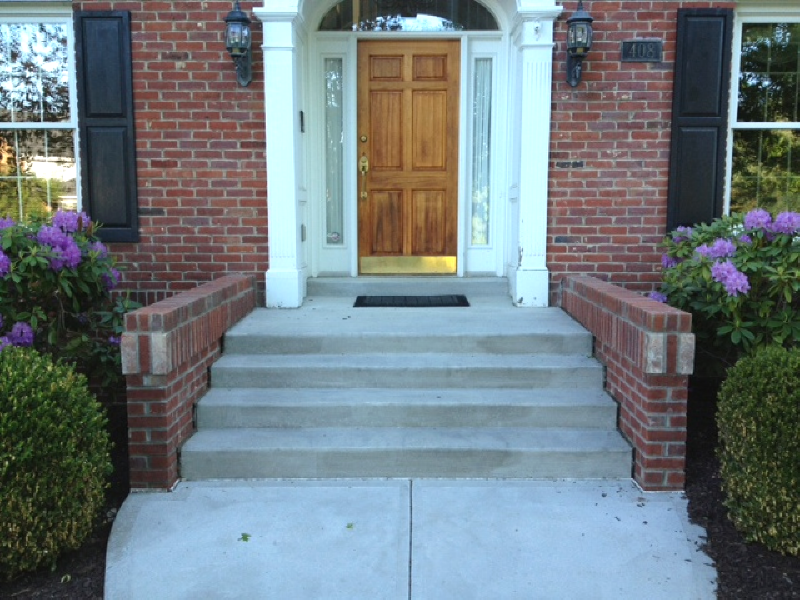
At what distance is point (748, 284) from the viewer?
14.0 ft

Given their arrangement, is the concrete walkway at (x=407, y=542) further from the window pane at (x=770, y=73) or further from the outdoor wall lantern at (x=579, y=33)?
the window pane at (x=770, y=73)

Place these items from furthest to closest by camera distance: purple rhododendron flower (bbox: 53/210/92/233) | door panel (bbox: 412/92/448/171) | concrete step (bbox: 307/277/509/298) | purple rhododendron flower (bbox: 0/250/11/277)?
door panel (bbox: 412/92/448/171), concrete step (bbox: 307/277/509/298), purple rhododendron flower (bbox: 53/210/92/233), purple rhododendron flower (bbox: 0/250/11/277)

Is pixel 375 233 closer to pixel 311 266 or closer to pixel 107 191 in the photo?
pixel 311 266

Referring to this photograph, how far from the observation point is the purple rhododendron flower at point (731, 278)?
13.7 feet

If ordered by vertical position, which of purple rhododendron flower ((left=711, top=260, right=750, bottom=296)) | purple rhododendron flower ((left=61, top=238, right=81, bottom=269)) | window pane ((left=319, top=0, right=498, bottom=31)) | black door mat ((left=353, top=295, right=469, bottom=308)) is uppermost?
window pane ((left=319, top=0, right=498, bottom=31))

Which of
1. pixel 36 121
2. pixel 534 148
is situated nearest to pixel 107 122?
pixel 36 121

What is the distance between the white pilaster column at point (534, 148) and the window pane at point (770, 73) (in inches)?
63.7

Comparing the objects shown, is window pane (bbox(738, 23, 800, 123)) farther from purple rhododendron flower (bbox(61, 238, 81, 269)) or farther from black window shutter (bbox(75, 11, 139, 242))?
purple rhododendron flower (bbox(61, 238, 81, 269))

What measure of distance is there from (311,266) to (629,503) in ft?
12.0

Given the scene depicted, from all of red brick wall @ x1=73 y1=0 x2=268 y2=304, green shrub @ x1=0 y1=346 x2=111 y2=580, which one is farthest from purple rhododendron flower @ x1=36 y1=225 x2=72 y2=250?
red brick wall @ x1=73 y1=0 x2=268 y2=304

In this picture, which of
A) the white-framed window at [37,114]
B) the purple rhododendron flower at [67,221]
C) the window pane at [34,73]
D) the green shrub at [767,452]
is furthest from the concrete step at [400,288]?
the green shrub at [767,452]

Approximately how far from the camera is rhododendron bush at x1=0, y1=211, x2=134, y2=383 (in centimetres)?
428

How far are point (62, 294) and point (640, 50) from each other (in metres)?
4.50

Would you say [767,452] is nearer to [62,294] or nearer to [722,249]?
[722,249]
